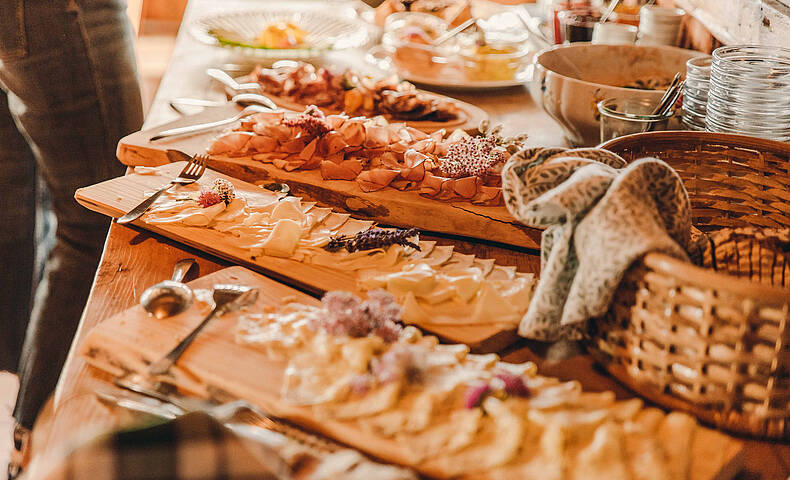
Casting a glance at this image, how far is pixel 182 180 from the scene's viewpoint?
3.89 feet

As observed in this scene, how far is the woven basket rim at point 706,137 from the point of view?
3.19ft

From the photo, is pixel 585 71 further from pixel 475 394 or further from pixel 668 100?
pixel 475 394

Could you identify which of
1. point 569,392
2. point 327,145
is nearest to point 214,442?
point 569,392

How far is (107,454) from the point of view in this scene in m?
0.54

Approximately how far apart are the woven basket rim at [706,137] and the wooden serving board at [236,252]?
331mm

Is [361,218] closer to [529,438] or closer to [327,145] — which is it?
[327,145]

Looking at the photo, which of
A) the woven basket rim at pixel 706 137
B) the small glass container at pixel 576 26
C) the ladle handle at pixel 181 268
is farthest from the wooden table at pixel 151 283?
the small glass container at pixel 576 26

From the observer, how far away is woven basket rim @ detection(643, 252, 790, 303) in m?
0.62

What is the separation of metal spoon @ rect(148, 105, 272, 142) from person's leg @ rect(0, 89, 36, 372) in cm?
65

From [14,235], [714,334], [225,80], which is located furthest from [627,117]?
[14,235]

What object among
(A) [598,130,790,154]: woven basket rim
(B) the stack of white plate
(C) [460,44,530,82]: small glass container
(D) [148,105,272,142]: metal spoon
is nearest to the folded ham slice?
(D) [148,105,272,142]: metal spoon

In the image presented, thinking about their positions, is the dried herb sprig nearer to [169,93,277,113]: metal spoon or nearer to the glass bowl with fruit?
[169,93,277,113]: metal spoon

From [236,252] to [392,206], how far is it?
27 cm

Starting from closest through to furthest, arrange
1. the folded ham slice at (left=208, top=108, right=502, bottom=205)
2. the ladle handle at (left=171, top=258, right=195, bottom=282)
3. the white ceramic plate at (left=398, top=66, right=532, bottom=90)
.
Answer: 1. the ladle handle at (left=171, top=258, right=195, bottom=282)
2. the folded ham slice at (left=208, top=108, right=502, bottom=205)
3. the white ceramic plate at (left=398, top=66, right=532, bottom=90)
